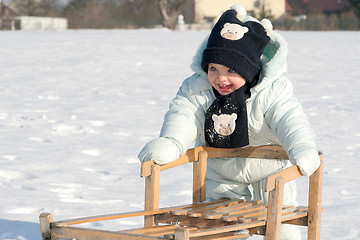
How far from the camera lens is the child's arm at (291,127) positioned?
2535mm

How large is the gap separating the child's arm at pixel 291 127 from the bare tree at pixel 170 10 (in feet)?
90.5

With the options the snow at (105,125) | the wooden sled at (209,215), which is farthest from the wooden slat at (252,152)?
the snow at (105,125)

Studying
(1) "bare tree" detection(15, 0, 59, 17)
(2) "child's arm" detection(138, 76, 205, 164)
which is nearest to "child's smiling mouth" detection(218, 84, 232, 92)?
(2) "child's arm" detection(138, 76, 205, 164)

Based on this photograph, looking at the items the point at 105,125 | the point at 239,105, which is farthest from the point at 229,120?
the point at 105,125

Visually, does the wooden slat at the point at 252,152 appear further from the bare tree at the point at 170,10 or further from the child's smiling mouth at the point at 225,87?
the bare tree at the point at 170,10

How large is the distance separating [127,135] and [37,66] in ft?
15.9

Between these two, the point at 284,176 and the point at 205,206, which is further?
the point at 205,206

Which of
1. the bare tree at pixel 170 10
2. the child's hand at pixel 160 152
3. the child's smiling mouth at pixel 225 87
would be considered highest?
the child's smiling mouth at pixel 225 87

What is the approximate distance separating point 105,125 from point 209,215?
153 inches

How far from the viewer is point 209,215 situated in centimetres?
255

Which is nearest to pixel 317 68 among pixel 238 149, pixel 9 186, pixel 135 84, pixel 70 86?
pixel 135 84

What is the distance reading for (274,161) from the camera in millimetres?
2971

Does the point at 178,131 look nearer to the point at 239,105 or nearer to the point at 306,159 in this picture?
the point at 239,105

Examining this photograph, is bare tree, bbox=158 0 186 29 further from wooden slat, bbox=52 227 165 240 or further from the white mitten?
wooden slat, bbox=52 227 165 240
